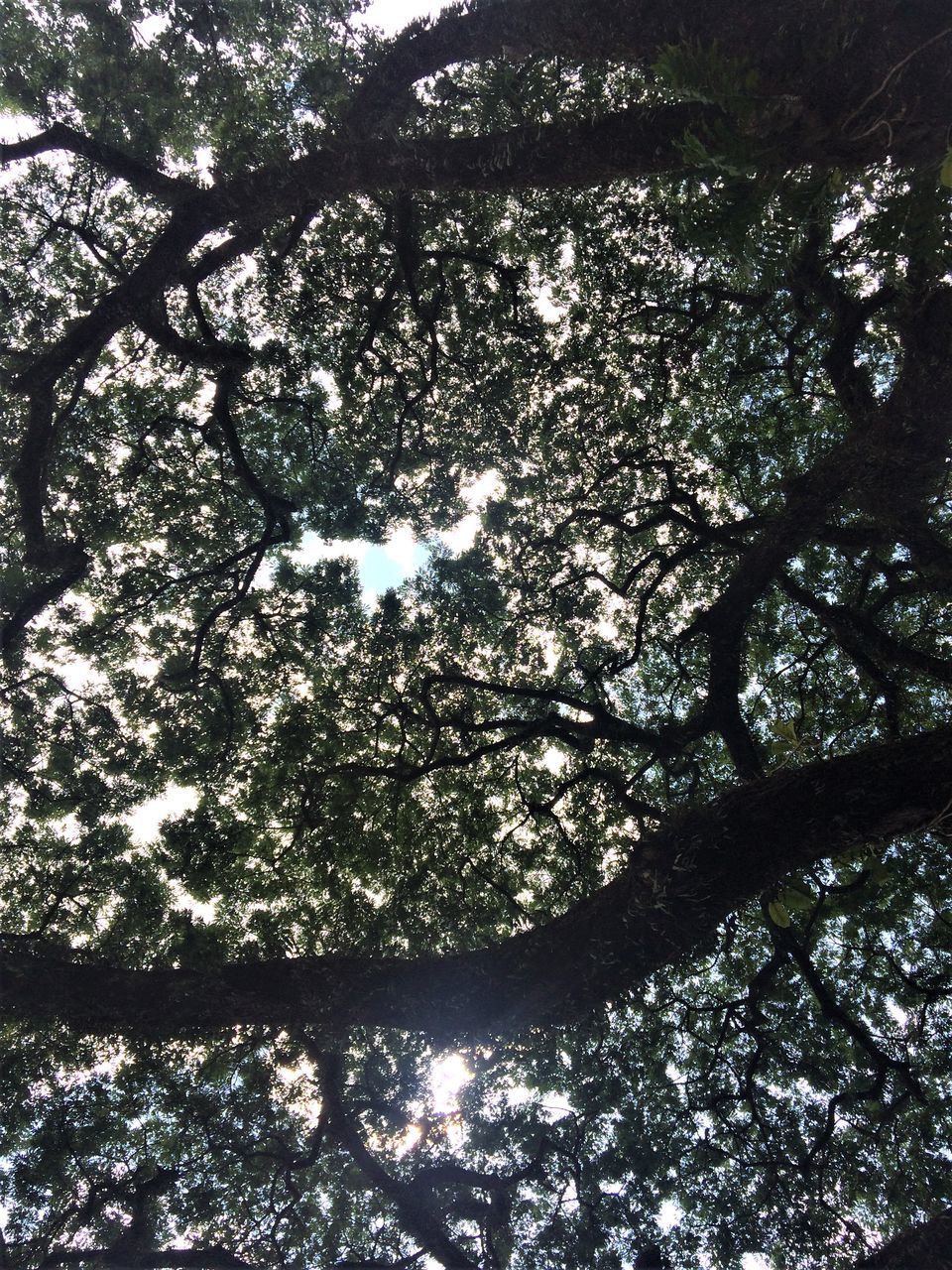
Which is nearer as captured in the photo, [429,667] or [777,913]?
[777,913]

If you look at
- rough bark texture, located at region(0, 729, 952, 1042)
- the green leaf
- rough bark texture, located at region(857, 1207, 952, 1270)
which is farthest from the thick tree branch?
rough bark texture, located at region(857, 1207, 952, 1270)

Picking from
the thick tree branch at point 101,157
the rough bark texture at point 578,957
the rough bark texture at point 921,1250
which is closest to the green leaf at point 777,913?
the rough bark texture at point 578,957

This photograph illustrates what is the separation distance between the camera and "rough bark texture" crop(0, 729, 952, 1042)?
Answer: 4473mm

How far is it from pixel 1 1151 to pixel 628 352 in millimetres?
11556

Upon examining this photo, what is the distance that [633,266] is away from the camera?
8.36m

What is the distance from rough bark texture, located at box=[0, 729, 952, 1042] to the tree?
1.7 inches

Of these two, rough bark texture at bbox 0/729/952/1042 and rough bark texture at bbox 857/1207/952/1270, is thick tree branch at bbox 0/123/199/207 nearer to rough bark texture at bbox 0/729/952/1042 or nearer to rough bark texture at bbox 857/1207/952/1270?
rough bark texture at bbox 0/729/952/1042

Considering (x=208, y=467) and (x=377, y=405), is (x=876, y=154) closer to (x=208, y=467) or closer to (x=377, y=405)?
(x=377, y=405)

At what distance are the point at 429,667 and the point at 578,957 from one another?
478cm

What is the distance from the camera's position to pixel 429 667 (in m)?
9.12

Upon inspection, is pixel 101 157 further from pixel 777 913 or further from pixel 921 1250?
pixel 921 1250

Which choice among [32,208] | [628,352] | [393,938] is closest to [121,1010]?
[393,938]

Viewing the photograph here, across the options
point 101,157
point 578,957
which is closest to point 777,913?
point 578,957

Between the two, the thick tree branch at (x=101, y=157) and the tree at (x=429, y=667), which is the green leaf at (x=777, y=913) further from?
the thick tree branch at (x=101, y=157)
